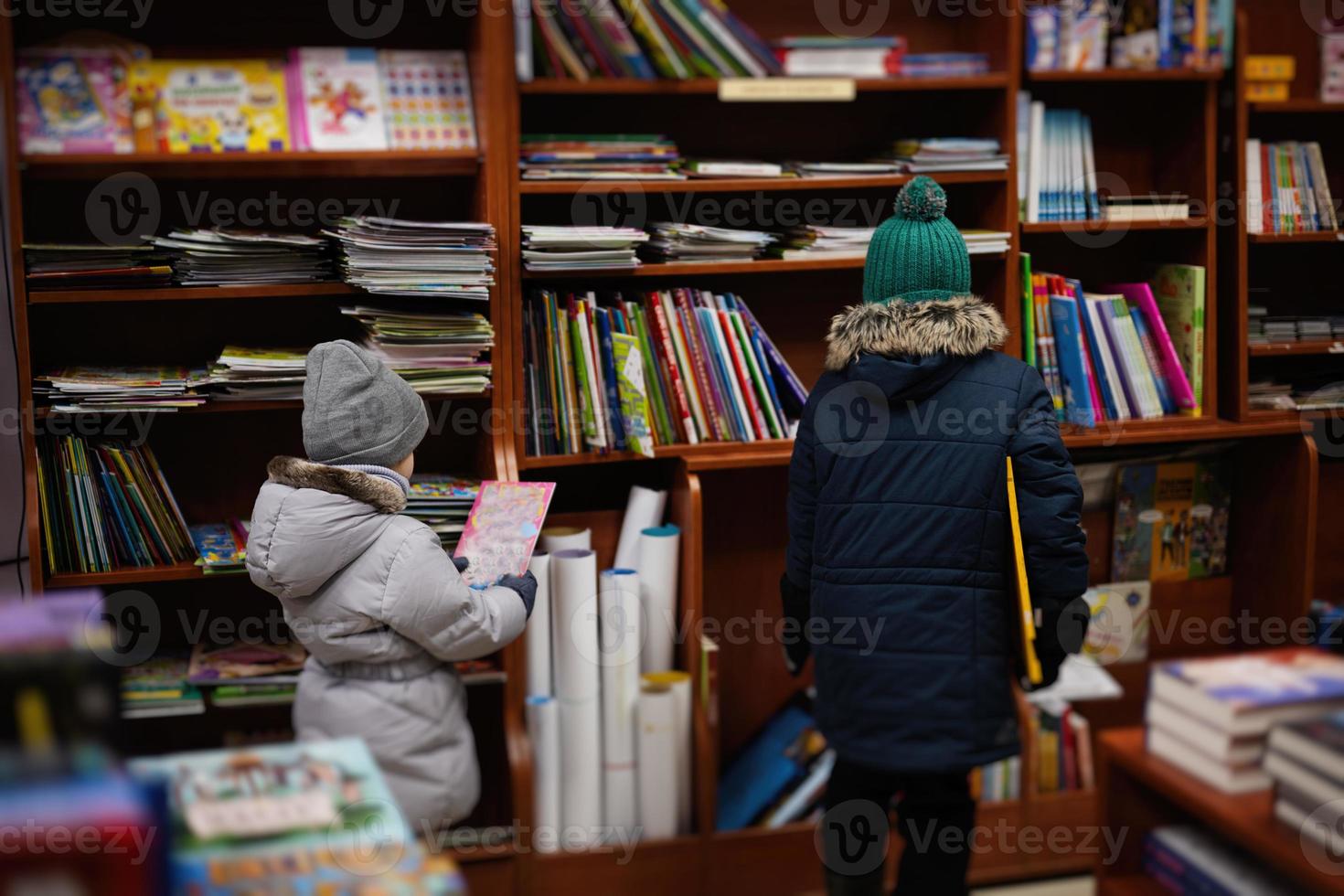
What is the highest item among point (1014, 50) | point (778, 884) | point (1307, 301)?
point (1014, 50)

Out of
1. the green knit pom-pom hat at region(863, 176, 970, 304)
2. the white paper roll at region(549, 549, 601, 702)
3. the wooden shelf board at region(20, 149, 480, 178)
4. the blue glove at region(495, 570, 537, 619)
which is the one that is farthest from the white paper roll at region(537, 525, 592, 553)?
the green knit pom-pom hat at region(863, 176, 970, 304)

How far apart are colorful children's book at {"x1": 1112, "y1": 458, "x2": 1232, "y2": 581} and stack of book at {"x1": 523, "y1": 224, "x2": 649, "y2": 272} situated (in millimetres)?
1429

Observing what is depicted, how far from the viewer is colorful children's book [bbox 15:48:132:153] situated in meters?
2.55

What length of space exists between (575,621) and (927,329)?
3.34 ft

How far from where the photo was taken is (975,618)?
2229mm

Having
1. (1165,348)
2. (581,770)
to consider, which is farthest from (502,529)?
(1165,348)

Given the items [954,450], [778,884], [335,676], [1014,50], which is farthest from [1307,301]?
[335,676]

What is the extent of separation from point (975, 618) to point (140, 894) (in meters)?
1.52

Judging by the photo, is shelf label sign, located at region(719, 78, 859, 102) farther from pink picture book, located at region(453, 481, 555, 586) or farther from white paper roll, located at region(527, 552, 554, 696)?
white paper roll, located at region(527, 552, 554, 696)

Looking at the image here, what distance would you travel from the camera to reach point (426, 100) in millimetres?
2787

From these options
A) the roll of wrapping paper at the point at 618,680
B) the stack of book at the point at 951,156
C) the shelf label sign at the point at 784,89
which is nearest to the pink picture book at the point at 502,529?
the roll of wrapping paper at the point at 618,680

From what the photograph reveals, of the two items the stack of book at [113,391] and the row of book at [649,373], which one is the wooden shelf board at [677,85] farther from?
the stack of book at [113,391]

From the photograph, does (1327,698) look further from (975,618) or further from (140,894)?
(140,894)

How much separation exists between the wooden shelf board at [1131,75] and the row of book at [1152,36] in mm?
27
